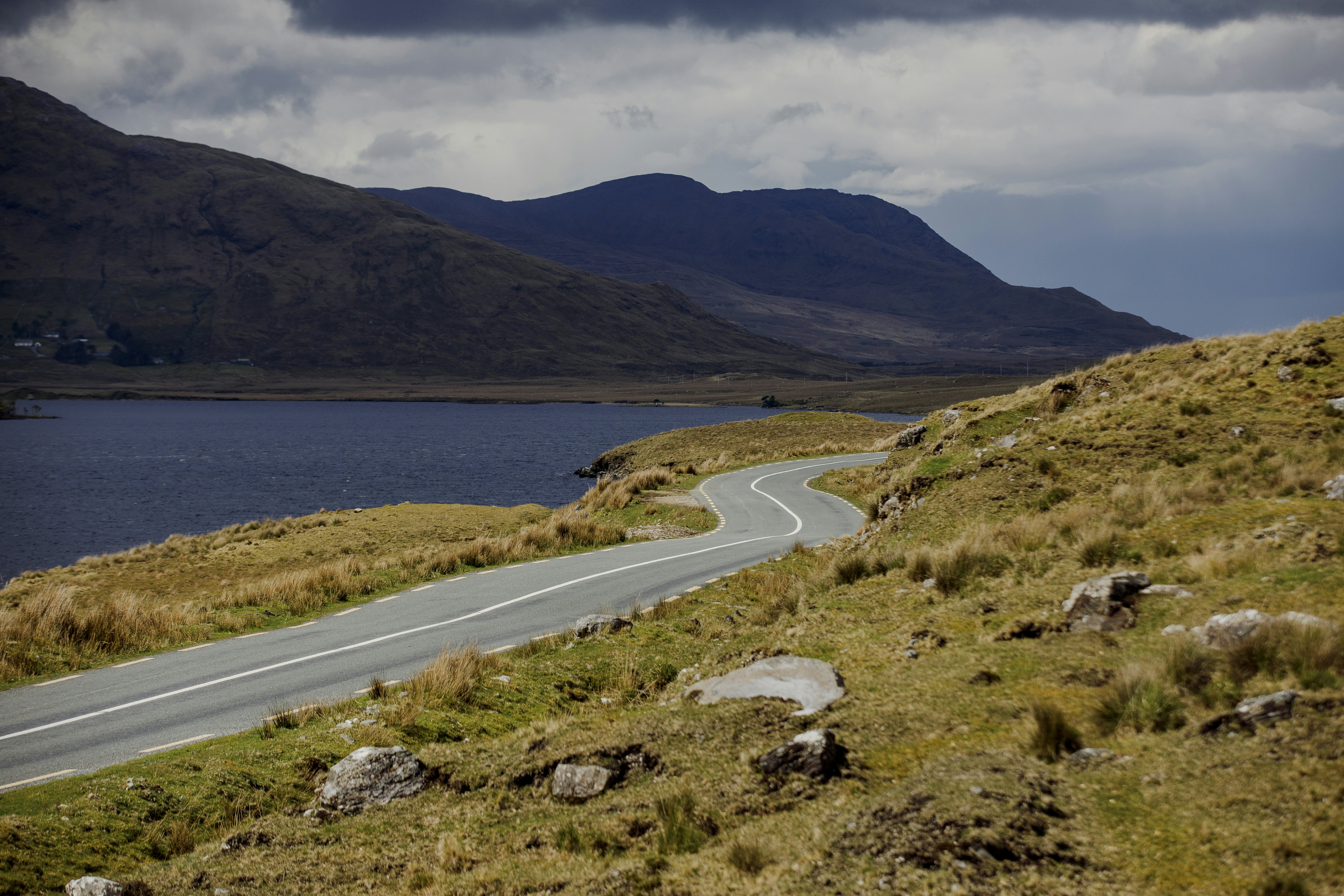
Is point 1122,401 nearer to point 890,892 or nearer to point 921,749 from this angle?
point 921,749

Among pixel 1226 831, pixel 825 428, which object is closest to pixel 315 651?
pixel 1226 831

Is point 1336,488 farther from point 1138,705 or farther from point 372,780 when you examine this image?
point 372,780

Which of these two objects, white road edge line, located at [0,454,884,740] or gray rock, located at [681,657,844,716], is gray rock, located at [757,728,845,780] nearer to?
gray rock, located at [681,657,844,716]

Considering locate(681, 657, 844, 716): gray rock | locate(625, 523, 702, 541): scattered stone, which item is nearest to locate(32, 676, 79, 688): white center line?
locate(681, 657, 844, 716): gray rock

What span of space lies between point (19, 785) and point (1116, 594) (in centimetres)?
1133

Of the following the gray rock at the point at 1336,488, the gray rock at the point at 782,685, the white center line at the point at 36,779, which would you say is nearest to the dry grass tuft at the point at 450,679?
the gray rock at the point at 782,685

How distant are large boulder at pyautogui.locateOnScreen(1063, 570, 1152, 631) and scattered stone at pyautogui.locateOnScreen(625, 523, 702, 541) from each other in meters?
19.1

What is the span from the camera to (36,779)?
9.07 m

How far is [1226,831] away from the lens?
16.1 ft

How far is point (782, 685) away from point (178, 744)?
7115 millimetres

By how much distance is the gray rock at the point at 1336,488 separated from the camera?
11.1 metres

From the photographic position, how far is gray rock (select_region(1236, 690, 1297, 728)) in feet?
18.8

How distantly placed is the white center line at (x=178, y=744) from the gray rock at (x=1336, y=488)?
14115 millimetres

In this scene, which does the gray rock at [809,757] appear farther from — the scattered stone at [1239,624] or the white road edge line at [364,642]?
the white road edge line at [364,642]
